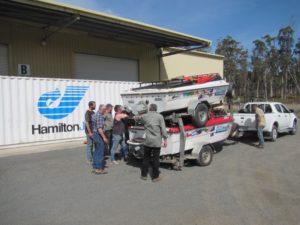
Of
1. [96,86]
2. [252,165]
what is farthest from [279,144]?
[96,86]

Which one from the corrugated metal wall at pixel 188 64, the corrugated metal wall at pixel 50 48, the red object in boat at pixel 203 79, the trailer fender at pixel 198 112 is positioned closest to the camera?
the trailer fender at pixel 198 112

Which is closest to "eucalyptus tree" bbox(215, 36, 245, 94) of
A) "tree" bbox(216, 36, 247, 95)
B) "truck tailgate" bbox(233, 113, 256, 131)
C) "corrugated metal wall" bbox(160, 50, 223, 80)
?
"tree" bbox(216, 36, 247, 95)

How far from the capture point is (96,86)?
45.9ft

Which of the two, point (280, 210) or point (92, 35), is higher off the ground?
point (92, 35)

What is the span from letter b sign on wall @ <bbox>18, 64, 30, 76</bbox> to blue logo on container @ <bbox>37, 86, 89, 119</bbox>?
2.96m

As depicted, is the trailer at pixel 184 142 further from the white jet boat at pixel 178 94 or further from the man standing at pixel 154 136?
the man standing at pixel 154 136

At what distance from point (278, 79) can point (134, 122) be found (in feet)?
266

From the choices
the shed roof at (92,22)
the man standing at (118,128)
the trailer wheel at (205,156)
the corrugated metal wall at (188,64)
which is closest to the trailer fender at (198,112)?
the trailer wheel at (205,156)

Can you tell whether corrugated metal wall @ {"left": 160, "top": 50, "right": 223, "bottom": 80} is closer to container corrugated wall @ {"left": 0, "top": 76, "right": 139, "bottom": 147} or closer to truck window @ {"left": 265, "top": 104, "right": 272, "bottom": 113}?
container corrugated wall @ {"left": 0, "top": 76, "right": 139, "bottom": 147}

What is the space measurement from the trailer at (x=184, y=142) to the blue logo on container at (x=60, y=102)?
14.7 ft

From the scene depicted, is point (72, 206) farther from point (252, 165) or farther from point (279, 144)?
point (279, 144)

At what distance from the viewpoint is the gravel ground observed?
509 centimetres

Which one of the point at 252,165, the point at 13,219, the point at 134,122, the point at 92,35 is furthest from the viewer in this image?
the point at 92,35

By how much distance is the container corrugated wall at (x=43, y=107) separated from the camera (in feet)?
37.3
